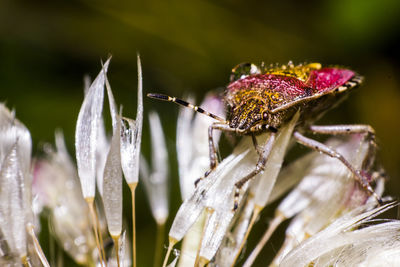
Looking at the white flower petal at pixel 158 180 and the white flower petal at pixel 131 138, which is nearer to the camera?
the white flower petal at pixel 131 138

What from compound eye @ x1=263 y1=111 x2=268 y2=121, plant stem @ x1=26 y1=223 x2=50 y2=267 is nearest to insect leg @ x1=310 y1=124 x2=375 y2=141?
compound eye @ x1=263 y1=111 x2=268 y2=121

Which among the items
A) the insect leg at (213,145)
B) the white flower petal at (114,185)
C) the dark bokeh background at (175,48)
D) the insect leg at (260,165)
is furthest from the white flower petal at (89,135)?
the dark bokeh background at (175,48)

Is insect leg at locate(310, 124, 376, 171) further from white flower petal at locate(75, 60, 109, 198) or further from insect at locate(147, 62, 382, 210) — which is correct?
white flower petal at locate(75, 60, 109, 198)

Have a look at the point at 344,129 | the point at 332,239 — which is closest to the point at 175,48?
the point at 344,129

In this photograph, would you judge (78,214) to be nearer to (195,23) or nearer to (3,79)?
(3,79)

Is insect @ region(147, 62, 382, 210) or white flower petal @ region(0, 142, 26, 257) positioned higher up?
insect @ region(147, 62, 382, 210)

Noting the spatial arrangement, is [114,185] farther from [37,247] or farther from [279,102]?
[279,102]

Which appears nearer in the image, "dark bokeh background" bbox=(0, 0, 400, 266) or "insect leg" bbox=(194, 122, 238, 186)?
"insect leg" bbox=(194, 122, 238, 186)

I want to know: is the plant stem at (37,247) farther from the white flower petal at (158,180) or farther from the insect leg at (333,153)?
the insect leg at (333,153)
